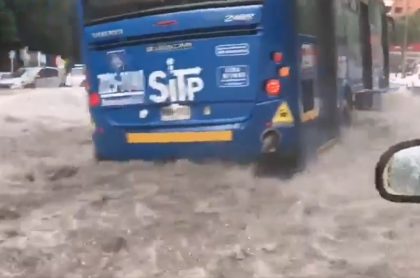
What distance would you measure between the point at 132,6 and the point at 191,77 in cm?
110

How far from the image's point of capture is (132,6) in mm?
9977

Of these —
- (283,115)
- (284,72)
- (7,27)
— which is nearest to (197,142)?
(283,115)

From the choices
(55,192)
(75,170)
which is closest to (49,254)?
(55,192)

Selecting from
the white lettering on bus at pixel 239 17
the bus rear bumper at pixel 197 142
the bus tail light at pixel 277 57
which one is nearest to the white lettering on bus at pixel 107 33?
the bus rear bumper at pixel 197 142

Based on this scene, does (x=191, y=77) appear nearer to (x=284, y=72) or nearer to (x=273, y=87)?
(x=273, y=87)

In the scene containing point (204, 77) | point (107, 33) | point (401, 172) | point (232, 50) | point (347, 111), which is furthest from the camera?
point (347, 111)

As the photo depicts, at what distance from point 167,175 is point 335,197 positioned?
2.20 m

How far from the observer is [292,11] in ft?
30.6

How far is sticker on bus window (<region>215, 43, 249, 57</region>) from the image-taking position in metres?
9.38

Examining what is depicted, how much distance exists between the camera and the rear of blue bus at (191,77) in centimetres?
937

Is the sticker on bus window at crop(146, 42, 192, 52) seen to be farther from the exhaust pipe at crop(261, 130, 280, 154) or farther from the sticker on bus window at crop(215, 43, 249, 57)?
the exhaust pipe at crop(261, 130, 280, 154)

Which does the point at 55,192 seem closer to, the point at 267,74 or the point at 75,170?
the point at 75,170

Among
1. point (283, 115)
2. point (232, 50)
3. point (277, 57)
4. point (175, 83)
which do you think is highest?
point (232, 50)

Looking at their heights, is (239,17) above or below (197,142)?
above
